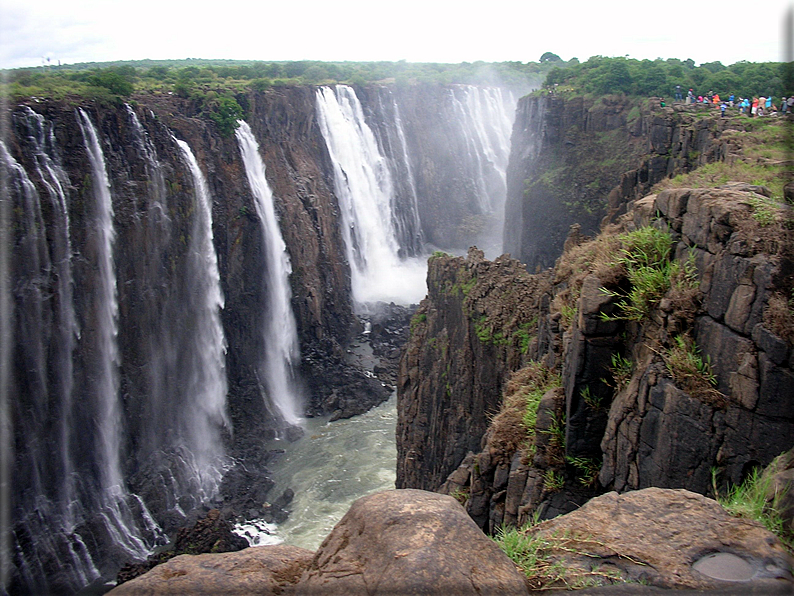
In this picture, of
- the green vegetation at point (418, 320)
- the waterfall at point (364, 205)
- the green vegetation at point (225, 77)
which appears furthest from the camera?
the waterfall at point (364, 205)

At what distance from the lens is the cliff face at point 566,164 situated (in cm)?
3925

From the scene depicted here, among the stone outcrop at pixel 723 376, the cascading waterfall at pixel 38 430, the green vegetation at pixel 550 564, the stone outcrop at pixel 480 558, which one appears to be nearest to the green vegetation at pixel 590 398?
the stone outcrop at pixel 723 376

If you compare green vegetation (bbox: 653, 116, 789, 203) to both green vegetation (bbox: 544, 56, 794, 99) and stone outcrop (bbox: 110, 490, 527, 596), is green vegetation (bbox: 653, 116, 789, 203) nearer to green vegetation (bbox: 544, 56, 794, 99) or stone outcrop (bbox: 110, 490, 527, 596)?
stone outcrop (bbox: 110, 490, 527, 596)

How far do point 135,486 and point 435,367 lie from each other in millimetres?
13926

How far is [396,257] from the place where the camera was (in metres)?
51.8

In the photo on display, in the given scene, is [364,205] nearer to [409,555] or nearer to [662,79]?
[662,79]

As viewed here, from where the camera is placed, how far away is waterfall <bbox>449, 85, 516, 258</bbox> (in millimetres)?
64188

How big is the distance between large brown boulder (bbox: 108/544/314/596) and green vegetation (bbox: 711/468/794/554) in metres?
3.57

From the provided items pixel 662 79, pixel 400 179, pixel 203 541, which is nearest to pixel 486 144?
pixel 400 179

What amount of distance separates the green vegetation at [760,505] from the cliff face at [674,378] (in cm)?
31

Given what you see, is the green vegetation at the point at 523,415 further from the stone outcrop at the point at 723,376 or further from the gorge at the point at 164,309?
the gorge at the point at 164,309

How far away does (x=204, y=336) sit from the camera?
106ft

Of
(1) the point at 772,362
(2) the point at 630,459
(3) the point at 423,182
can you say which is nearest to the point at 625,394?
(2) the point at 630,459

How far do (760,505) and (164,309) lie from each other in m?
28.2
